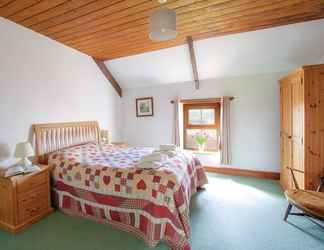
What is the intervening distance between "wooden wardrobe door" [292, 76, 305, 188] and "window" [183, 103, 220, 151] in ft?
5.99

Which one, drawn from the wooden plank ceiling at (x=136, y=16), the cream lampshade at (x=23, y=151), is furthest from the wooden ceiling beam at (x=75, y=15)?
the cream lampshade at (x=23, y=151)

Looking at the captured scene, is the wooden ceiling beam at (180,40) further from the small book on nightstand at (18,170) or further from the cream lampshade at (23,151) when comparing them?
the small book on nightstand at (18,170)

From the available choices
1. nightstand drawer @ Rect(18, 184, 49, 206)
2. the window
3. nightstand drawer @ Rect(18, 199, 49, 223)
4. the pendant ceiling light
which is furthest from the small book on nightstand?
the window

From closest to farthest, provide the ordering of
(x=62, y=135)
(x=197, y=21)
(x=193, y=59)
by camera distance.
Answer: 1. (x=197, y=21)
2. (x=62, y=135)
3. (x=193, y=59)

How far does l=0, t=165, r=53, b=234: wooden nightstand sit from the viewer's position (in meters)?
2.03

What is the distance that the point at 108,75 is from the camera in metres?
4.48

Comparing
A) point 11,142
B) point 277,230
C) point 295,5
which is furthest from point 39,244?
point 295,5

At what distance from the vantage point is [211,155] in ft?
13.8

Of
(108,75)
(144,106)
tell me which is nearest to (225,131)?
(144,106)

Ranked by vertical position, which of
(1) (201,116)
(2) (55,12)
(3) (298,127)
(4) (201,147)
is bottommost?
(4) (201,147)

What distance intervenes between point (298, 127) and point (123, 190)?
254 cm

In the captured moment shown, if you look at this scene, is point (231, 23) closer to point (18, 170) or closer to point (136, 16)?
point (136, 16)

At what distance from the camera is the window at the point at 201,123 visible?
436 centimetres

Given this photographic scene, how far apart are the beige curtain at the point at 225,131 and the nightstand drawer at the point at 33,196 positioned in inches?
134
